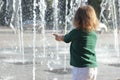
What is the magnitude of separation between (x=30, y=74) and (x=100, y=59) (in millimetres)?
3768

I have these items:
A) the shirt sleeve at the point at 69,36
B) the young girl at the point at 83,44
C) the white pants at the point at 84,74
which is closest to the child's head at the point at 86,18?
the young girl at the point at 83,44

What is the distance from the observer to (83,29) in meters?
4.44

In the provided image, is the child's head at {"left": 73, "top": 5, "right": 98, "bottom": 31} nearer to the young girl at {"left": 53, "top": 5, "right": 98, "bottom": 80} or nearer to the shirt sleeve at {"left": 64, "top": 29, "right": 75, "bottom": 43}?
the young girl at {"left": 53, "top": 5, "right": 98, "bottom": 80}

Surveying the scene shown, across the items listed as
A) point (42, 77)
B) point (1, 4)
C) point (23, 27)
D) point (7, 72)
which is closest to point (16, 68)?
point (7, 72)

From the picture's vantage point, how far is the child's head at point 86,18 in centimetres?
438

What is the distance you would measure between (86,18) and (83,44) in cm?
28

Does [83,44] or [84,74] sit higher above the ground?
[83,44]

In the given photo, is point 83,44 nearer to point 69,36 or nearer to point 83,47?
point 83,47

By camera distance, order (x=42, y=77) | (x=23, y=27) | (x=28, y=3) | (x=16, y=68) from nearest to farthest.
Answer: (x=42, y=77)
(x=16, y=68)
(x=23, y=27)
(x=28, y=3)

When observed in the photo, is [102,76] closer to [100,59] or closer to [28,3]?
[100,59]

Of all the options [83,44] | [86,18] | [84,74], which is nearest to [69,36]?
[83,44]

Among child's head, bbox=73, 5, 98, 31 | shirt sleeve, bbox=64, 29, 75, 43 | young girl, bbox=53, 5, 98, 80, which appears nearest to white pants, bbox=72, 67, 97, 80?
young girl, bbox=53, 5, 98, 80

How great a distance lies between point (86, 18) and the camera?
4.38 metres

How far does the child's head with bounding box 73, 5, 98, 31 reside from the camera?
438 cm
